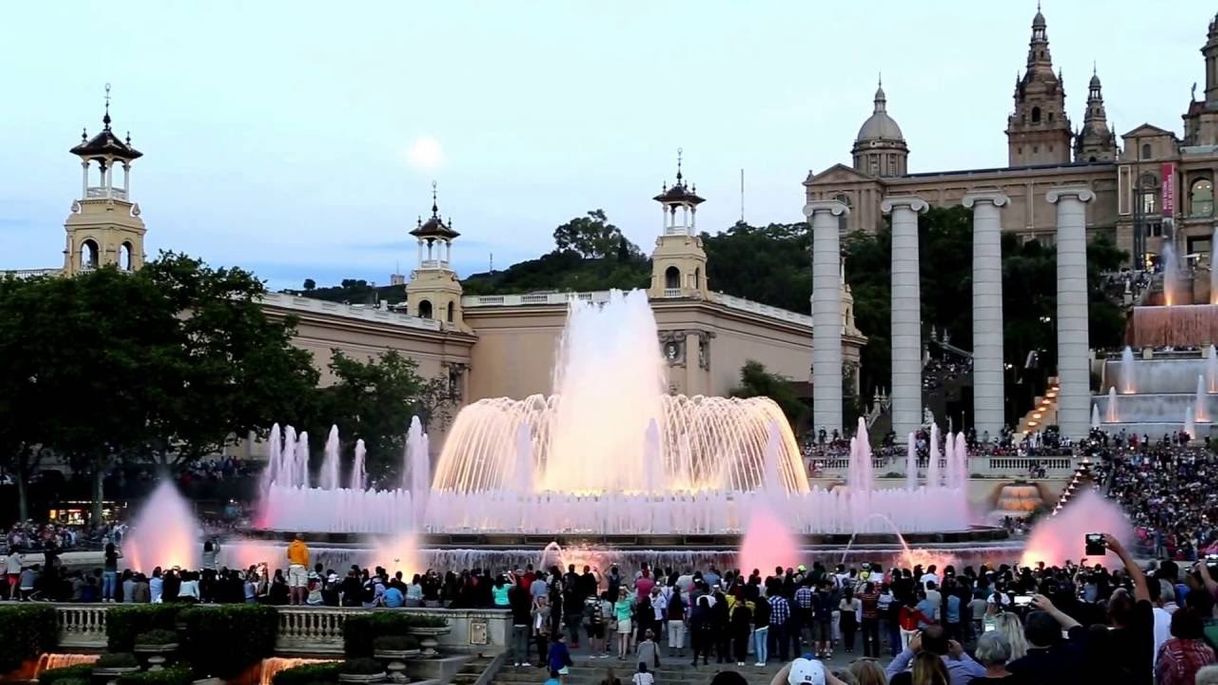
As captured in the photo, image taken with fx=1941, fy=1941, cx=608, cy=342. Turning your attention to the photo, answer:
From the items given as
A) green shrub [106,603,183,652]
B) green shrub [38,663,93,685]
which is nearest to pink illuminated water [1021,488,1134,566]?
green shrub [106,603,183,652]

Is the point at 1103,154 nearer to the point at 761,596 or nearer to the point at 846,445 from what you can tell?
the point at 846,445

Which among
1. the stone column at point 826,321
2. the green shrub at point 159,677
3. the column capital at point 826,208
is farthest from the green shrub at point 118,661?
the column capital at point 826,208

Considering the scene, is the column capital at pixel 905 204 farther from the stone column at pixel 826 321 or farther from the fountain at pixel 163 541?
the fountain at pixel 163 541

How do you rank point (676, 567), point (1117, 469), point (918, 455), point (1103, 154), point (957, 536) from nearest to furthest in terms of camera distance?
point (676, 567), point (957, 536), point (1117, 469), point (918, 455), point (1103, 154)

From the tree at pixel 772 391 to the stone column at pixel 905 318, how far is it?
2344cm

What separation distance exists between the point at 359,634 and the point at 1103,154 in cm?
17847

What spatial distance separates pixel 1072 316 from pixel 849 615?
137 ft

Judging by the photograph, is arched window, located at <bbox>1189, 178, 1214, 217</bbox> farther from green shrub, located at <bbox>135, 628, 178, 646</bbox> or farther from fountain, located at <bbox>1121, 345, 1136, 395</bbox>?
green shrub, located at <bbox>135, 628, 178, 646</bbox>

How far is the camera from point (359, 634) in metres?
25.4

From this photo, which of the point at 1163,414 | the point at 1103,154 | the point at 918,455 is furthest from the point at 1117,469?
the point at 1103,154

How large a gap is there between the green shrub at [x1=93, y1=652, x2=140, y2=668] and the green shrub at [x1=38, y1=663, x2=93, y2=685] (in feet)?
0.50

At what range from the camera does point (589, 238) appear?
516 feet

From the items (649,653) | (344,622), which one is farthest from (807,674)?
(344,622)

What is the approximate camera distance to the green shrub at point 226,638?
83.4 ft
